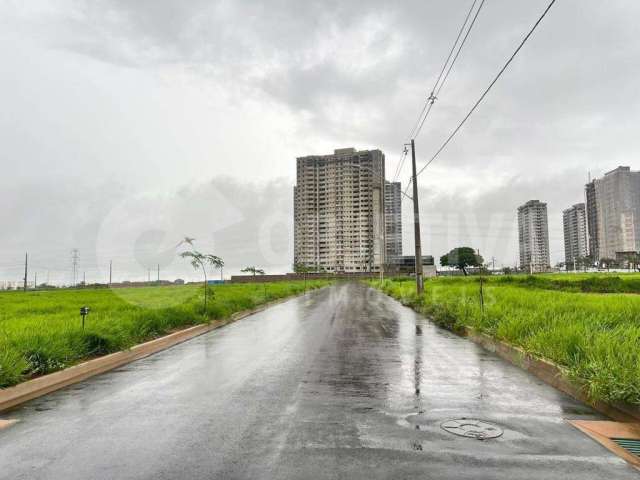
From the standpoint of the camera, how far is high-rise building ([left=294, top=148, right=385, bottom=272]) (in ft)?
588

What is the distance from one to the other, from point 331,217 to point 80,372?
17362 cm

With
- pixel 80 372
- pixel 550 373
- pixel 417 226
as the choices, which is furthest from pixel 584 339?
pixel 417 226

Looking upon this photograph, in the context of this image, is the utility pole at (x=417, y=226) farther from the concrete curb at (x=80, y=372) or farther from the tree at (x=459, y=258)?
the tree at (x=459, y=258)

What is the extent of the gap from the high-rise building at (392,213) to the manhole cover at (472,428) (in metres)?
27.9

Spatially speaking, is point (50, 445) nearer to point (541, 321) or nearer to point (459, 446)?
point (459, 446)

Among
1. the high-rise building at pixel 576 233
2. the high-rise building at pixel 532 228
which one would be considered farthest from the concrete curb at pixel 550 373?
the high-rise building at pixel 576 233

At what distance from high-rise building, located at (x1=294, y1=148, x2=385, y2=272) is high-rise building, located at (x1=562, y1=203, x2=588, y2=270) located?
7807cm

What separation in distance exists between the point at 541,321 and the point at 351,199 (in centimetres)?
17029

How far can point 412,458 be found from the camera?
4.45 metres

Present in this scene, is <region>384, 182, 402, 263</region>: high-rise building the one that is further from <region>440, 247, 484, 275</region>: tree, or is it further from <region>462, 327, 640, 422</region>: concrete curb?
<region>462, 327, 640, 422</region>: concrete curb

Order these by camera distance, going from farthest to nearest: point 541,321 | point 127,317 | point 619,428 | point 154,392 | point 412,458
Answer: point 127,317
point 541,321
point 154,392
point 619,428
point 412,458

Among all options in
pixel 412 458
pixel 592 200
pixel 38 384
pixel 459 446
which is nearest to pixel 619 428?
pixel 459 446

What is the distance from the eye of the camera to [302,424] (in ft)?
18.1

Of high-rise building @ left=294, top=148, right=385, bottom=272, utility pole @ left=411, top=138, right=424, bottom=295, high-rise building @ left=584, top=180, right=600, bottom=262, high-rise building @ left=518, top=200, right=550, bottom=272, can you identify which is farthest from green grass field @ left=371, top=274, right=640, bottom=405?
high-rise building @ left=294, top=148, right=385, bottom=272
